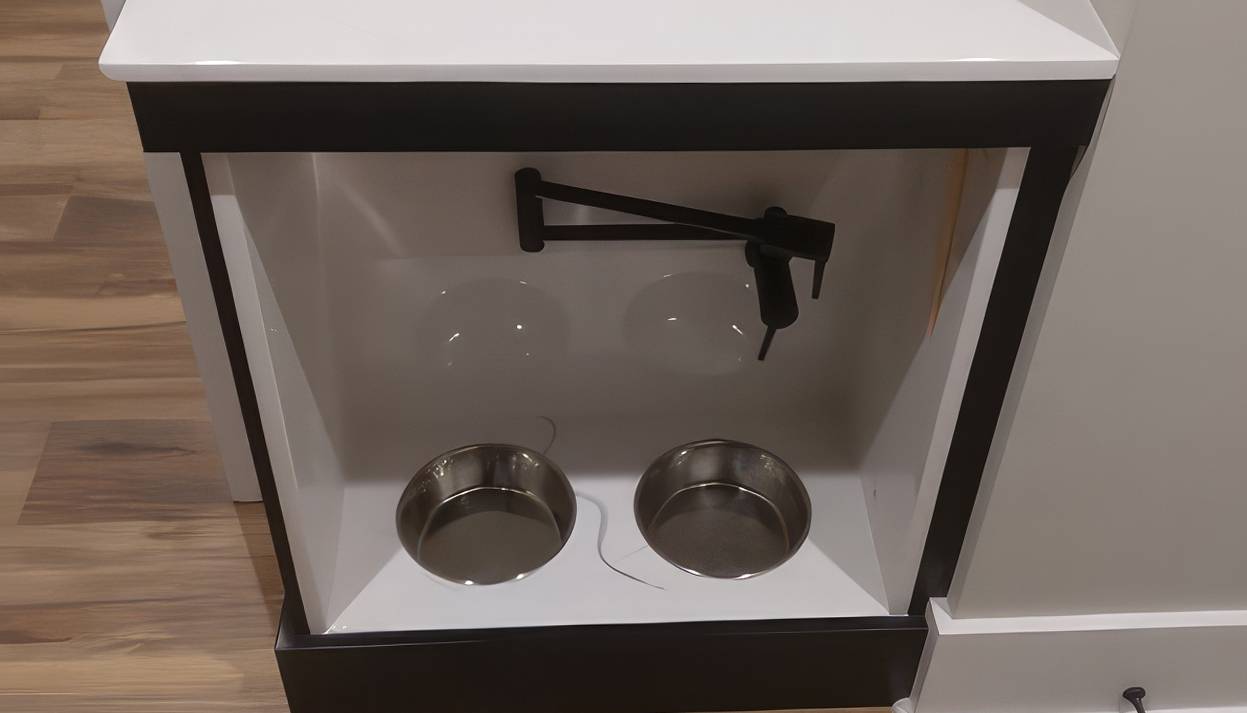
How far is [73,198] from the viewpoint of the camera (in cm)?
179

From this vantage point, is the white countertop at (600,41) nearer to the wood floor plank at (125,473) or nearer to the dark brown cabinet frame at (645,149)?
the dark brown cabinet frame at (645,149)

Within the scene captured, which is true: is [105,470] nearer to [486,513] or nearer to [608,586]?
[486,513]

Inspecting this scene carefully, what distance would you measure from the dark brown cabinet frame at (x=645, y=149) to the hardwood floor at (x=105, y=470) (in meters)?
0.18

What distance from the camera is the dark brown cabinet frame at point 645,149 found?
77 centimetres

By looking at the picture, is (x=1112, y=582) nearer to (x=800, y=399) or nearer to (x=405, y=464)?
(x=800, y=399)

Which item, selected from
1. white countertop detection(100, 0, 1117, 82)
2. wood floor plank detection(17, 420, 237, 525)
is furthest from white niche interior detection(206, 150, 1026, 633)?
wood floor plank detection(17, 420, 237, 525)

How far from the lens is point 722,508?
1274mm

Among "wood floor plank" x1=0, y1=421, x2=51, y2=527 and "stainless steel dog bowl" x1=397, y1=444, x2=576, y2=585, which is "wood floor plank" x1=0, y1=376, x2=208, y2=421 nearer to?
"wood floor plank" x1=0, y1=421, x2=51, y2=527

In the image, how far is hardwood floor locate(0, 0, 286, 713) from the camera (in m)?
1.25

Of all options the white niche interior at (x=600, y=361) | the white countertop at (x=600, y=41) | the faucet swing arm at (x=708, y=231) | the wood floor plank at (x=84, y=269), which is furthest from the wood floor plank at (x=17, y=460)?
the white countertop at (x=600, y=41)

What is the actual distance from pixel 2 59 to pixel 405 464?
1.32 metres

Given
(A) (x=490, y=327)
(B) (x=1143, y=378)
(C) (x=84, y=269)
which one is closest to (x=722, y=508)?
(A) (x=490, y=327)

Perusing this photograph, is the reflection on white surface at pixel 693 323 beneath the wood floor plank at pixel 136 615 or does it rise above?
above

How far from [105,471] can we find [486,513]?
51 centimetres
